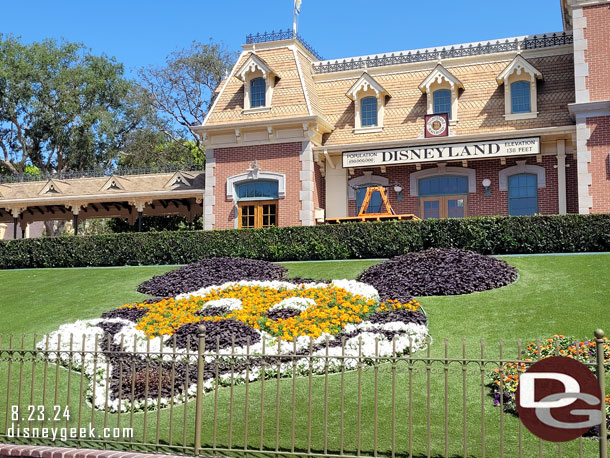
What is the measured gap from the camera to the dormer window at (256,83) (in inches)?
1033

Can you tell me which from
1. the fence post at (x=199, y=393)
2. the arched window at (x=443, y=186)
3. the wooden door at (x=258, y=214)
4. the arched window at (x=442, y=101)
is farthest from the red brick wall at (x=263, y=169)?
the fence post at (x=199, y=393)

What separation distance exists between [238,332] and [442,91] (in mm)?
17373

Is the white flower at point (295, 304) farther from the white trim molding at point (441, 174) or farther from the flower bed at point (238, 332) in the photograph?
the white trim molding at point (441, 174)

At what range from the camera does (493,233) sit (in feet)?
62.4

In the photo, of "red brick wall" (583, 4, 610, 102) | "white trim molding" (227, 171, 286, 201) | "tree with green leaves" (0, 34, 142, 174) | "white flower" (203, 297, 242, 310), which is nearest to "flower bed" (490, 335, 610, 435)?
"white flower" (203, 297, 242, 310)

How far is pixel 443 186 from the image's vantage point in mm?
25109

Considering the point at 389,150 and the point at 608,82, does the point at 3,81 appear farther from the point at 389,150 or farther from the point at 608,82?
the point at 608,82

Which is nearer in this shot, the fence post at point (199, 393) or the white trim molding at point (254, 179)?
the fence post at point (199, 393)

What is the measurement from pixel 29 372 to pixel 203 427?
410 cm

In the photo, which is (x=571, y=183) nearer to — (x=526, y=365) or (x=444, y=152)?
(x=444, y=152)

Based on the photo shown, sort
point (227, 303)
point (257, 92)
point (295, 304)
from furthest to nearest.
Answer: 1. point (257, 92)
2. point (227, 303)
3. point (295, 304)

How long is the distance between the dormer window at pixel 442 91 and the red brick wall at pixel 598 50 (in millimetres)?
4693

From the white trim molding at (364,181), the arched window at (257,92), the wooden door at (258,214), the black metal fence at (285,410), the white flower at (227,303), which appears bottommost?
the black metal fence at (285,410)

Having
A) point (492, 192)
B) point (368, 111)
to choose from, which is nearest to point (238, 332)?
point (492, 192)
